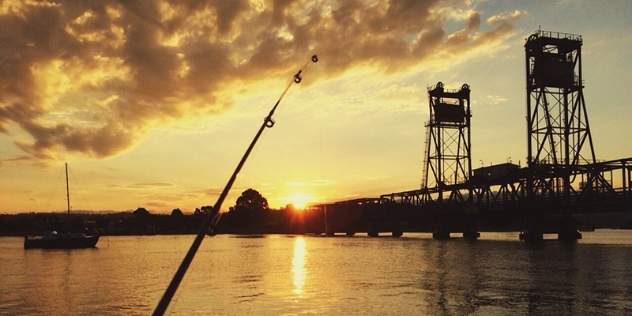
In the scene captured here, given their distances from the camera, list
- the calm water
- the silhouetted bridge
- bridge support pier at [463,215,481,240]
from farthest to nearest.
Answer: bridge support pier at [463,215,481,240]
the silhouetted bridge
the calm water

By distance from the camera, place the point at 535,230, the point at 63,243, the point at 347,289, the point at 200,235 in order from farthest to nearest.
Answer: the point at 63,243
the point at 535,230
the point at 347,289
the point at 200,235

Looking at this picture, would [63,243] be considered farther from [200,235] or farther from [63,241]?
[200,235]

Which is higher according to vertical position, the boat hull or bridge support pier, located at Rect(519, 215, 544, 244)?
bridge support pier, located at Rect(519, 215, 544, 244)

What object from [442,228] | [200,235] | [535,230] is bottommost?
[442,228]

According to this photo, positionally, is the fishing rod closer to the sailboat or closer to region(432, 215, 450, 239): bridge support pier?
the sailboat

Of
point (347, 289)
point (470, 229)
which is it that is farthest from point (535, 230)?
point (347, 289)

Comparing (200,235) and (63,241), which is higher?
(200,235)

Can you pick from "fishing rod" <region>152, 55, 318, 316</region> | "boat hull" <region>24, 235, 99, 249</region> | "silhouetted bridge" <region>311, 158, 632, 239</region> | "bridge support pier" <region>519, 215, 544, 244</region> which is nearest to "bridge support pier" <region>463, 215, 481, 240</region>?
"silhouetted bridge" <region>311, 158, 632, 239</region>

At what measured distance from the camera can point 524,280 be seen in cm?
4266

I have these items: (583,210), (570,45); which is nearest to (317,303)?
(583,210)

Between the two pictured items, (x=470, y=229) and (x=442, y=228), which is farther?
(x=442, y=228)

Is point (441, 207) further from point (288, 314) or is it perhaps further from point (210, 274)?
point (288, 314)

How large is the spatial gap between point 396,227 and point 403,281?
13826 cm

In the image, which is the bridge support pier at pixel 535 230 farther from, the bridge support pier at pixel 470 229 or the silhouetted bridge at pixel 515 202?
the bridge support pier at pixel 470 229
